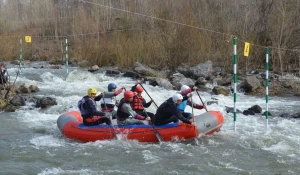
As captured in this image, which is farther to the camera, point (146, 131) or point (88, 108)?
point (88, 108)

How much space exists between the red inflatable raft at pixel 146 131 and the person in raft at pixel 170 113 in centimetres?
12

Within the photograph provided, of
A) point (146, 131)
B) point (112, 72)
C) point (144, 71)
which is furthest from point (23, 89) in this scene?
point (146, 131)

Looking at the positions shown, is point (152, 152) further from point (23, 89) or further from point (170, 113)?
point (23, 89)

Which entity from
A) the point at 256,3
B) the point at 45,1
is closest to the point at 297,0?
the point at 256,3

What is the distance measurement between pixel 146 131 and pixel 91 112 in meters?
1.16

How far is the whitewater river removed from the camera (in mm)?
6234

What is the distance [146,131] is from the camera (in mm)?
7637

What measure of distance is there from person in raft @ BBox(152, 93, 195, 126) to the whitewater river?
458 millimetres

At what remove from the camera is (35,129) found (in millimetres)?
8867

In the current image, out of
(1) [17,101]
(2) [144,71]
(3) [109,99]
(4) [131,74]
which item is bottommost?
(1) [17,101]

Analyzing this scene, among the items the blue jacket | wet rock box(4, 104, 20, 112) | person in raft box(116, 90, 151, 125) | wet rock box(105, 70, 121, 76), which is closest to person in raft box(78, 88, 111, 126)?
the blue jacket

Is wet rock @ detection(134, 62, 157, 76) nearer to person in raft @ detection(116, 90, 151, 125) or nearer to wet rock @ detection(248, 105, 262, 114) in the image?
wet rock @ detection(248, 105, 262, 114)

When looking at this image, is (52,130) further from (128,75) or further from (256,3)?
(256,3)

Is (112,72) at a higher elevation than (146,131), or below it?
higher
